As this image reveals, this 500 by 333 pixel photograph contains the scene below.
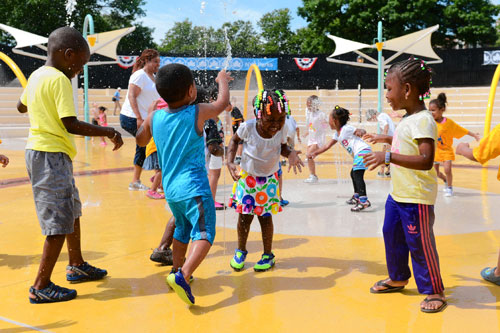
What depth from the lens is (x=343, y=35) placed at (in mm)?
43938

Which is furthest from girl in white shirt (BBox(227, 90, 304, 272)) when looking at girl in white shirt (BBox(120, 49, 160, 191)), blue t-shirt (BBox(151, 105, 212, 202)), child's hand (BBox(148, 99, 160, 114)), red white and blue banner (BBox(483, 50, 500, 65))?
red white and blue banner (BBox(483, 50, 500, 65))

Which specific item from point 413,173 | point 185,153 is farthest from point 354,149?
point 185,153

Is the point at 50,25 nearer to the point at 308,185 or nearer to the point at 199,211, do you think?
the point at 308,185

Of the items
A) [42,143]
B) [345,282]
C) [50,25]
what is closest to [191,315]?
[345,282]

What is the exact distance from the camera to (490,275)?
396 cm

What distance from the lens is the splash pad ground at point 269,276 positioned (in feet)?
10.7

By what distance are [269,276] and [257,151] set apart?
3.36 feet

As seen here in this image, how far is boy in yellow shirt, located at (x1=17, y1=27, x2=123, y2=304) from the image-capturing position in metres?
3.60

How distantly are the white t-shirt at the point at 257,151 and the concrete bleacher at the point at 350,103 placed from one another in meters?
19.9

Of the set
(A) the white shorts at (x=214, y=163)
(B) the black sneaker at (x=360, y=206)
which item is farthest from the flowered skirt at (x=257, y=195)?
(B) the black sneaker at (x=360, y=206)

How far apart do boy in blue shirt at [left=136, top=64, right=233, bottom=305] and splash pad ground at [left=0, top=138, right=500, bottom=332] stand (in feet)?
1.31

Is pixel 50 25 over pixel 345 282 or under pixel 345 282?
over

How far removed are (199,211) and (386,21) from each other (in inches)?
1659

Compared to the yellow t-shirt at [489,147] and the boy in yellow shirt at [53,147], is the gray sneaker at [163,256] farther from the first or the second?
the yellow t-shirt at [489,147]
